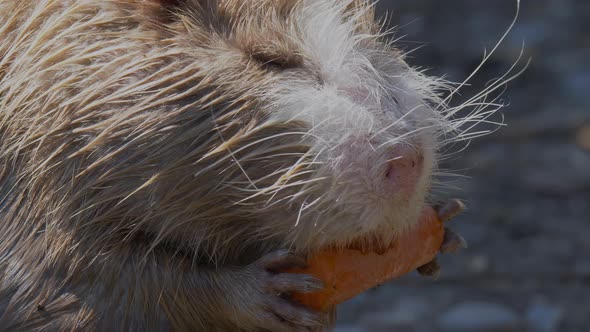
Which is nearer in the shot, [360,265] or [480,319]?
[360,265]

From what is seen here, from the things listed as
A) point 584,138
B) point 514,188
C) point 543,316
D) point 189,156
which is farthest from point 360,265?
point 584,138

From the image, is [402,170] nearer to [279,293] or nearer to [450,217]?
[279,293]

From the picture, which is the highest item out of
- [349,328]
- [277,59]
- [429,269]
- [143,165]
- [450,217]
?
[277,59]

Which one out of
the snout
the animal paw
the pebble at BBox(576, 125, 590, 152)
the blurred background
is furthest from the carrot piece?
the pebble at BBox(576, 125, 590, 152)

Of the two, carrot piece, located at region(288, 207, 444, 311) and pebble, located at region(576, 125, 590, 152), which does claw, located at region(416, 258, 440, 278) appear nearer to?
carrot piece, located at region(288, 207, 444, 311)

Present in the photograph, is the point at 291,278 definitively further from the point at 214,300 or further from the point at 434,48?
the point at 434,48

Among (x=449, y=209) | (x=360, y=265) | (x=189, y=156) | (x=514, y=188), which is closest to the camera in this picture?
(x=189, y=156)

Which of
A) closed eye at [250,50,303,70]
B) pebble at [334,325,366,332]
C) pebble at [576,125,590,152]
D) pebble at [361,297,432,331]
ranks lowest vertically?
pebble at [334,325,366,332]
